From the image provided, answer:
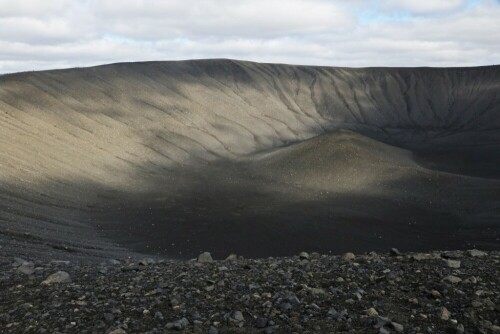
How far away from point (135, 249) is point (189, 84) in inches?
2119

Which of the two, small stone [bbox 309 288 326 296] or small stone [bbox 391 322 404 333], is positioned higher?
small stone [bbox 391 322 404 333]

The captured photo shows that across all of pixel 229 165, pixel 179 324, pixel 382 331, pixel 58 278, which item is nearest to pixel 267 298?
pixel 179 324

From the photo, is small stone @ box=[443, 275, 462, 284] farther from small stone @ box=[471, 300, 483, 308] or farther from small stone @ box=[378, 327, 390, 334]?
small stone @ box=[378, 327, 390, 334]

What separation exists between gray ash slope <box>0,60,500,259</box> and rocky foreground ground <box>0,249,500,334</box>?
6.76 metres

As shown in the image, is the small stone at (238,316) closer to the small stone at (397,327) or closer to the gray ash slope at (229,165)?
the small stone at (397,327)

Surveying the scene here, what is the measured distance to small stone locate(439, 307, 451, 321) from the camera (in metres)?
7.01

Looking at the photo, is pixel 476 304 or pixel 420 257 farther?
pixel 420 257

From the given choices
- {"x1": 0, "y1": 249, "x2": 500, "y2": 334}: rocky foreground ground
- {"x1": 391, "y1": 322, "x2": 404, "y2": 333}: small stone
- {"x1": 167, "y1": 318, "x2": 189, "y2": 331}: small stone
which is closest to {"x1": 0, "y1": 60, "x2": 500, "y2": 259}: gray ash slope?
{"x1": 0, "y1": 249, "x2": 500, "y2": 334}: rocky foreground ground

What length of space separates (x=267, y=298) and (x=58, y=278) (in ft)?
11.0

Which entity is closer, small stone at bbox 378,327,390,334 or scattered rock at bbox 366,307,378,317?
small stone at bbox 378,327,390,334

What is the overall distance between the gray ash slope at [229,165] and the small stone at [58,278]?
5972 millimetres

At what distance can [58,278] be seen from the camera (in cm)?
895

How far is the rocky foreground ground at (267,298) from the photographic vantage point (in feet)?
22.6

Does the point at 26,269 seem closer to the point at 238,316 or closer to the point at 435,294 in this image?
the point at 238,316
